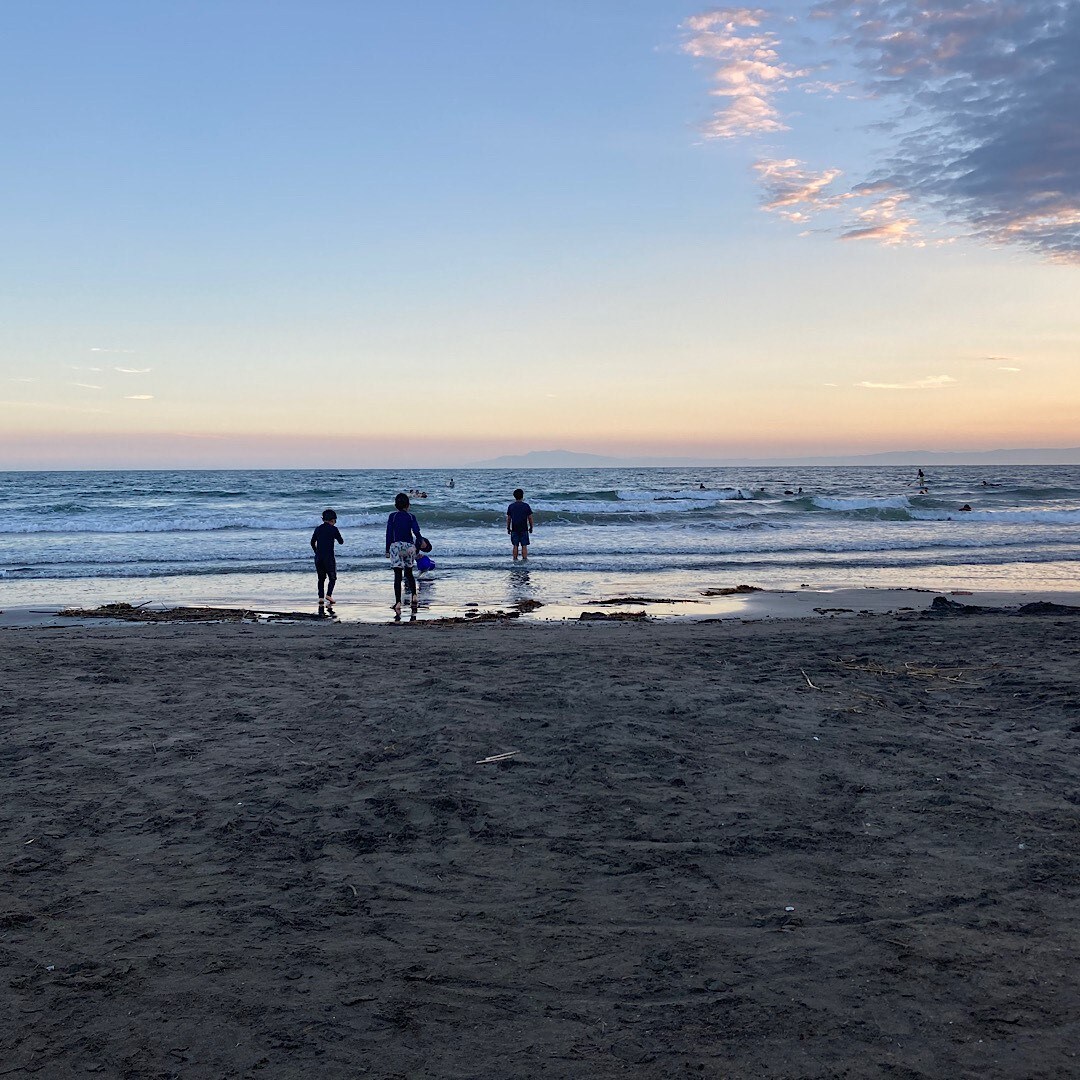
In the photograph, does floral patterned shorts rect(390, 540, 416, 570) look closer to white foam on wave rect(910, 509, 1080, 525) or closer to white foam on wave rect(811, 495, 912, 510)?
white foam on wave rect(910, 509, 1080, 525)

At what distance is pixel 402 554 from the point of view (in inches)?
539

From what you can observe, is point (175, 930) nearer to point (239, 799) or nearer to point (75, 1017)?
point (75, 1017)

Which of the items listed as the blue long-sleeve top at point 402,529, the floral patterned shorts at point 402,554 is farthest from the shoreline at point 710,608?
the blue long-sleeve top at point 402,529

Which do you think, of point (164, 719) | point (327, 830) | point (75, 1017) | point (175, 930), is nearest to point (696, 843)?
point (327, 830)

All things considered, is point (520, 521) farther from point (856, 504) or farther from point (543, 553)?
point (856, 504)

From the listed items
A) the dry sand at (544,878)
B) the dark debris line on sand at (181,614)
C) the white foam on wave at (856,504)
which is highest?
the white foam on wave at (856,504)

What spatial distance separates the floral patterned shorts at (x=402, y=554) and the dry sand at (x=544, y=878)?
6610mm

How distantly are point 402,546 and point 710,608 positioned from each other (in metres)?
5.12

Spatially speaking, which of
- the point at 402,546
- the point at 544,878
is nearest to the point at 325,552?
the point at 402,546

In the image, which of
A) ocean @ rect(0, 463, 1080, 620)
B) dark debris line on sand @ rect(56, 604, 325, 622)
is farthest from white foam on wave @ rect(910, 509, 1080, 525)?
dark debris line on sand @ rect(56, 604, 325, 622)

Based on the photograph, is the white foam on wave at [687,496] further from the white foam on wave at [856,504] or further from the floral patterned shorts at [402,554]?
the floral patterned shorts at [402,554]

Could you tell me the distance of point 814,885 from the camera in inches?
147

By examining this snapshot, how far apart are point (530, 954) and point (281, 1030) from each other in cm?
93

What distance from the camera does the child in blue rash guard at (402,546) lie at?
44.9ft
